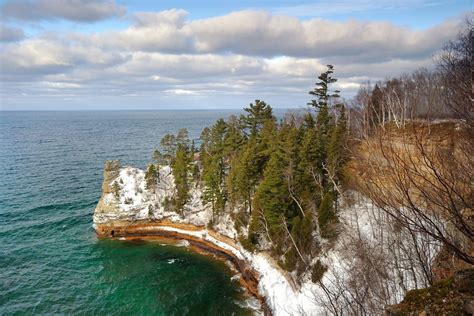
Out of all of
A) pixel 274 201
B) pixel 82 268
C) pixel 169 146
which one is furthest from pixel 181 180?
pixel 274 201

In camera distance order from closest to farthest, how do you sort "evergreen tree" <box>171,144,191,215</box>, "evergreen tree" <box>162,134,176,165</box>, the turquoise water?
1. the turquoise water
2. "evergreen tree" <box>171,144,191,215</box>
3. "evergreen tree" <box>162,134,176,165</box>

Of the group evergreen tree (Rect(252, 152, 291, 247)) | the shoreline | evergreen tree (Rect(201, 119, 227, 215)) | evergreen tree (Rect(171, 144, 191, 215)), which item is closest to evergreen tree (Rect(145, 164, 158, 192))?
evergreen tree (Rect(171, 144, 191, 215))

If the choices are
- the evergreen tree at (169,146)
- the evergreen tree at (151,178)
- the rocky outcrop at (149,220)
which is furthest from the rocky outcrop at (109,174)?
the evergreen tree at (169,146)

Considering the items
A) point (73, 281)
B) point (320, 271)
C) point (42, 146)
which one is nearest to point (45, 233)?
point (73, 281)

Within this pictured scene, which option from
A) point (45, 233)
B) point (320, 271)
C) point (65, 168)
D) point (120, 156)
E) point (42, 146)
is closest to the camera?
point (320, 271)

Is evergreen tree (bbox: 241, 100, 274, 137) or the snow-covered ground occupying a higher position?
evergreen tree (bbox: 241, 100, 274, 137)

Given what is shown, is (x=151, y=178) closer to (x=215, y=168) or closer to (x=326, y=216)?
(x=215, y=168)

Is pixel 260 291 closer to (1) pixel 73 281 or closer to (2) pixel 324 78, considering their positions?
(1) pixel 73 281

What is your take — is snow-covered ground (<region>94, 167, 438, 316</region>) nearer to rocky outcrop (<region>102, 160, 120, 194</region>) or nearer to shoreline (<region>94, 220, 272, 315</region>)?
shoreline (<region>94, 220, 272, 315</region>)

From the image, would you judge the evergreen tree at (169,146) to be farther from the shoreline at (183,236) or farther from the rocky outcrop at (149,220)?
the shoreline at (183,236)
